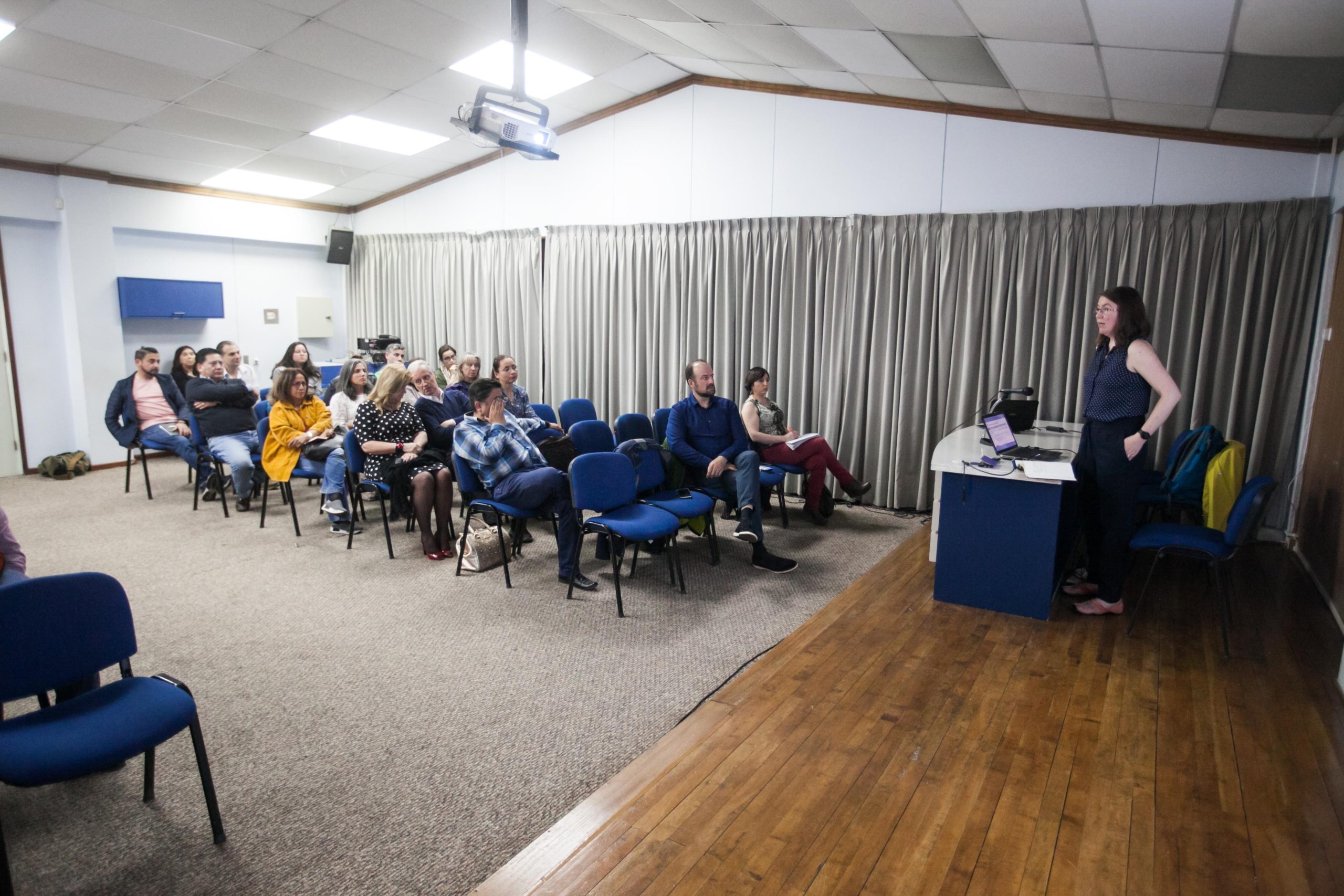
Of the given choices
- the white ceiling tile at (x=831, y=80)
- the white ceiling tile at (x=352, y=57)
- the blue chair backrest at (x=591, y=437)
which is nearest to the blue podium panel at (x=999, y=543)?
the blue chair backrest at (x=591, y=437)

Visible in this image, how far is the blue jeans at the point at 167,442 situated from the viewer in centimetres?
612

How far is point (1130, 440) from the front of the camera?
337cm

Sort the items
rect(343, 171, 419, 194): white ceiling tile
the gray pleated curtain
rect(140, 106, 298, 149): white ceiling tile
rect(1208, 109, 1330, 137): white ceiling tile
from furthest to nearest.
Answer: rect(343, 171, 419, 194): white ceiling tile < rect(140, 106, 298, 149): white ceiling tile < the gray pleated curtain < rect(1208, 109, 1330, 137): white ceiling tile

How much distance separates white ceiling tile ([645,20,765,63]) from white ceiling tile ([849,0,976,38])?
1344 mm

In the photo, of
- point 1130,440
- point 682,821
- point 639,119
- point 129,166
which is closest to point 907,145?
point 639,119

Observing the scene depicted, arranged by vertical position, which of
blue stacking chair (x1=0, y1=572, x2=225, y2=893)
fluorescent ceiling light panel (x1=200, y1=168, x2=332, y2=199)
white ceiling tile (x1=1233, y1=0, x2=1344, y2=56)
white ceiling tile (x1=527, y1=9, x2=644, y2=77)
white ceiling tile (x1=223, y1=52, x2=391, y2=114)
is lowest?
blue stacking chair (x1=0, y1=572, x2=225, y2=893)

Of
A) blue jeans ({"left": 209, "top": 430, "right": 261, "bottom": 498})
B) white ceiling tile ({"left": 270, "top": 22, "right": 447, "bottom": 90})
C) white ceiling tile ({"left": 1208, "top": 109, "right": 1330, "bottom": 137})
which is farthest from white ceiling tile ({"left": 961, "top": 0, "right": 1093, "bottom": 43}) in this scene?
blue jeans ({"left": 209, "top": 430, "right": 261, "bottom": 498})

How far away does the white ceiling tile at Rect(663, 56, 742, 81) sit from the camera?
5.90m

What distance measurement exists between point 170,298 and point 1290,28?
30.4 feet

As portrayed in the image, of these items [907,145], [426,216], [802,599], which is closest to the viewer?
[802,599]

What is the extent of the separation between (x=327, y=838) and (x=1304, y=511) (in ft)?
17.8

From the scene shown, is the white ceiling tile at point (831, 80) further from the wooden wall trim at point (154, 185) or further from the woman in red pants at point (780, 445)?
the wooden wall trim at point (154, 185)

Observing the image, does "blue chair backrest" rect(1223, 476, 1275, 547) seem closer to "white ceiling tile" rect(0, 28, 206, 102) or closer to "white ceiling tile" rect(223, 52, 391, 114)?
"white ceiling tile" rect(223, 52, 391, 114)

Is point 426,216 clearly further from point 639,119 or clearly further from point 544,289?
point 639,119
